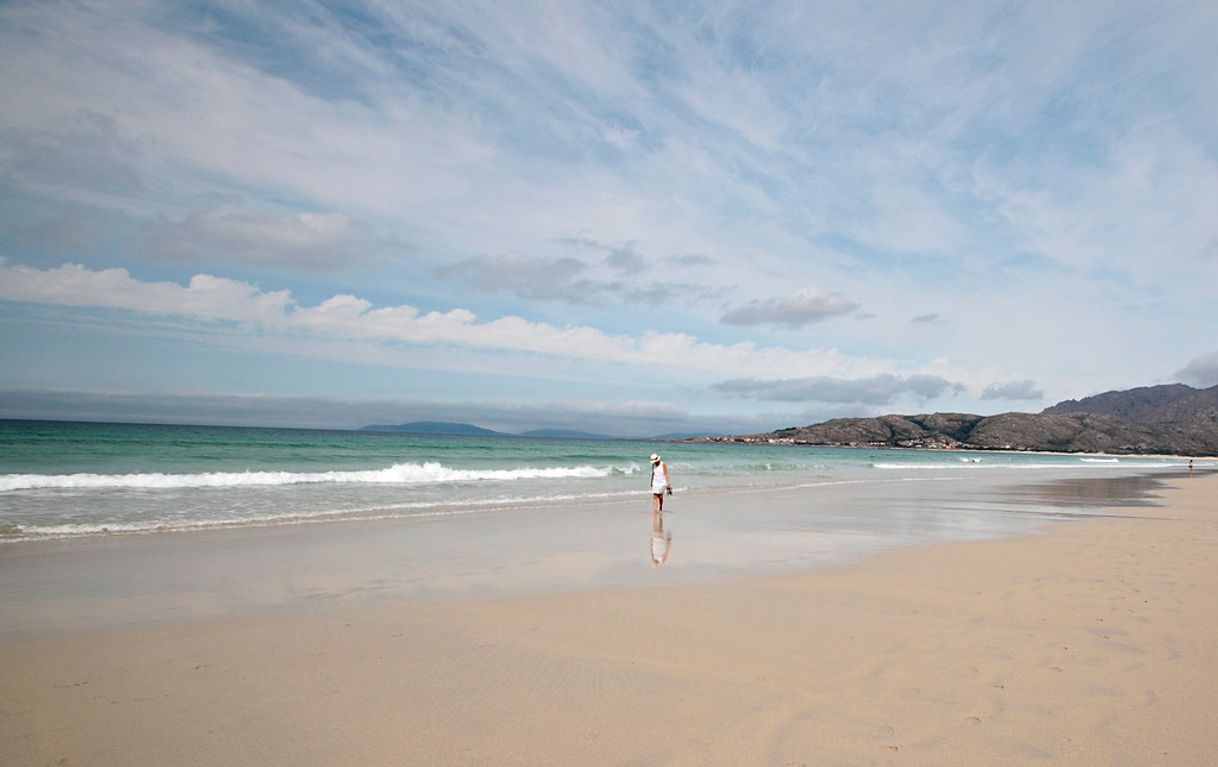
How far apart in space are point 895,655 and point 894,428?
7013 inches

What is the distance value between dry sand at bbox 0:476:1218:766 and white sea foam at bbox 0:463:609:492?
1950cm

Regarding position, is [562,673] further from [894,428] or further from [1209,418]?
[1209,418]

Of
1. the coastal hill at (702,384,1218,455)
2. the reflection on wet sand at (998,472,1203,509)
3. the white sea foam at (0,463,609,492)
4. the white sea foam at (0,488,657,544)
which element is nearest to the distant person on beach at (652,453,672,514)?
the white sea foam at (0,488,657,544)

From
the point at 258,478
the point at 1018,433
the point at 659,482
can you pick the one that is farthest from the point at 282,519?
the point at 1018,433

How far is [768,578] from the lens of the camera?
29.5ft

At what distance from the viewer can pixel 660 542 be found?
40.9 feet

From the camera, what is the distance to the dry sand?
395 centimetres

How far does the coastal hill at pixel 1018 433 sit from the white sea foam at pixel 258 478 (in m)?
134

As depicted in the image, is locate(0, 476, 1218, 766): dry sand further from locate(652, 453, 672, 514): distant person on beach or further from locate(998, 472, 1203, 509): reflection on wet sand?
locate(998, 472, 1203, 509): reflection on wet sand

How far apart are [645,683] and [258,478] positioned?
82.7ft

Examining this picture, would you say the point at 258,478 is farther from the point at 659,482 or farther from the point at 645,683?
the point at 645,683

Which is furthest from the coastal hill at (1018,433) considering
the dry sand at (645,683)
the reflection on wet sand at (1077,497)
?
the dry sand at (645,683)

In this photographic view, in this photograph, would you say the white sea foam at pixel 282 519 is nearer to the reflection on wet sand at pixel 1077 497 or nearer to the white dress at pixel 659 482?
the white dress at pixel 659 482

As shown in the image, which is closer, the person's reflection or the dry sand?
the dry sand
